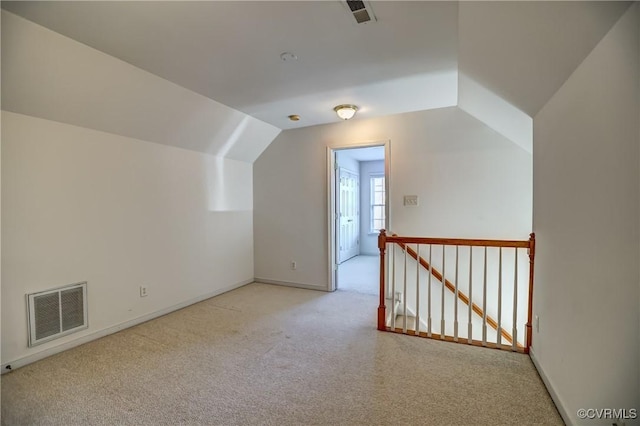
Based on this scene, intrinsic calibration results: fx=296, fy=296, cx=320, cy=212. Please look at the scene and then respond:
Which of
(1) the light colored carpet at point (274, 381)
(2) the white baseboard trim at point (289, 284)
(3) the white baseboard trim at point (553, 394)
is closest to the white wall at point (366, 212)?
(2) the white baseboard trim at point (289, 284)

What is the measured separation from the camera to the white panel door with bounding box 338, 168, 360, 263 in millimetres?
6418

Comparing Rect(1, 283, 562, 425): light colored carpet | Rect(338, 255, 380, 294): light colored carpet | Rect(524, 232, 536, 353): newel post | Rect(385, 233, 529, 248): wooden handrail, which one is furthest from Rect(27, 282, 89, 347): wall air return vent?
Rect(524, 232, 536, 353): newel post

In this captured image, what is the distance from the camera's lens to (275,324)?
3115 millimetres

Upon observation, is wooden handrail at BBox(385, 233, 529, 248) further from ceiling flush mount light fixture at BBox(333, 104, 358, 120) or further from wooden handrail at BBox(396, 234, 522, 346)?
ceiling flush mount light fixture at BBox(333, 104, 358, 120)

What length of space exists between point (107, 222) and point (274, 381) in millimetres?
2220

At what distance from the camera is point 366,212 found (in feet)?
25.0

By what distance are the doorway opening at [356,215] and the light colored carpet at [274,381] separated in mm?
1669

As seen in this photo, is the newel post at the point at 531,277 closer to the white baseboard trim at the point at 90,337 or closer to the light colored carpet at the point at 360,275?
the light colored carpet at the point at 360,275

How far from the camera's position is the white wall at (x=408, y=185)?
11.1ft

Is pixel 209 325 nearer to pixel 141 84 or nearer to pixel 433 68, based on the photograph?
pixel 141 84

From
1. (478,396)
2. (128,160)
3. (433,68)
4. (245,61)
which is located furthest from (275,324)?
(433,68)

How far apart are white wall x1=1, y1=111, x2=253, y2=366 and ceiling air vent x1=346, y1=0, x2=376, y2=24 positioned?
2.55 metres

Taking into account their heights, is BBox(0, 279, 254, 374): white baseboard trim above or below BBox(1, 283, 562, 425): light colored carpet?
above

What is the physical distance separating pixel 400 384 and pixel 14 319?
2929 mm
